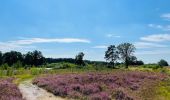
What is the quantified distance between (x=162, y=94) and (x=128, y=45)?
428 ft

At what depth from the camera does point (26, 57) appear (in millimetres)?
172625

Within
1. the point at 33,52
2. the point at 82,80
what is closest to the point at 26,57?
the point at 33,52

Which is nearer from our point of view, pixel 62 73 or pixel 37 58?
pixel 62 73

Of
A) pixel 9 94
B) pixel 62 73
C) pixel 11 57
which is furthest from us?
pixel 11 57

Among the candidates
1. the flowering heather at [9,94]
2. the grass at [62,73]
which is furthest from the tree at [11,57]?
the flowering heather at [9,94]

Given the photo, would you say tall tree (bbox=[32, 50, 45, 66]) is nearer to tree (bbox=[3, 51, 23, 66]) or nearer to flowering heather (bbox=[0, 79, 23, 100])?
tree (bbox=[3, 51, 23, 66])

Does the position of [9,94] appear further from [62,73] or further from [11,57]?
[11,57]

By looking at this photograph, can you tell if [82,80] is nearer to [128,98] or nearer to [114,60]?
[128,98]

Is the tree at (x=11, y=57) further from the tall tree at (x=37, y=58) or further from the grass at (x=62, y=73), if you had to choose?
the grass at (x=62, y=73)

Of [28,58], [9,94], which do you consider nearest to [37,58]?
[28,58]

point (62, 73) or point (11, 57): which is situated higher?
point (11, 57)

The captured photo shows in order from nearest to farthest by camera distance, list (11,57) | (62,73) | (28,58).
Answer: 1. (62,73)
2. (11,57)
3. (28,58)

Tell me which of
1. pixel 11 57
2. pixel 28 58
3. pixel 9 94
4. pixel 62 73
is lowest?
pixel 9 94

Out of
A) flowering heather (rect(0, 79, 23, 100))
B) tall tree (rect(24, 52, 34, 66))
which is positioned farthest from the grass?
tall tree (rect(24, 52, 34, 66))
